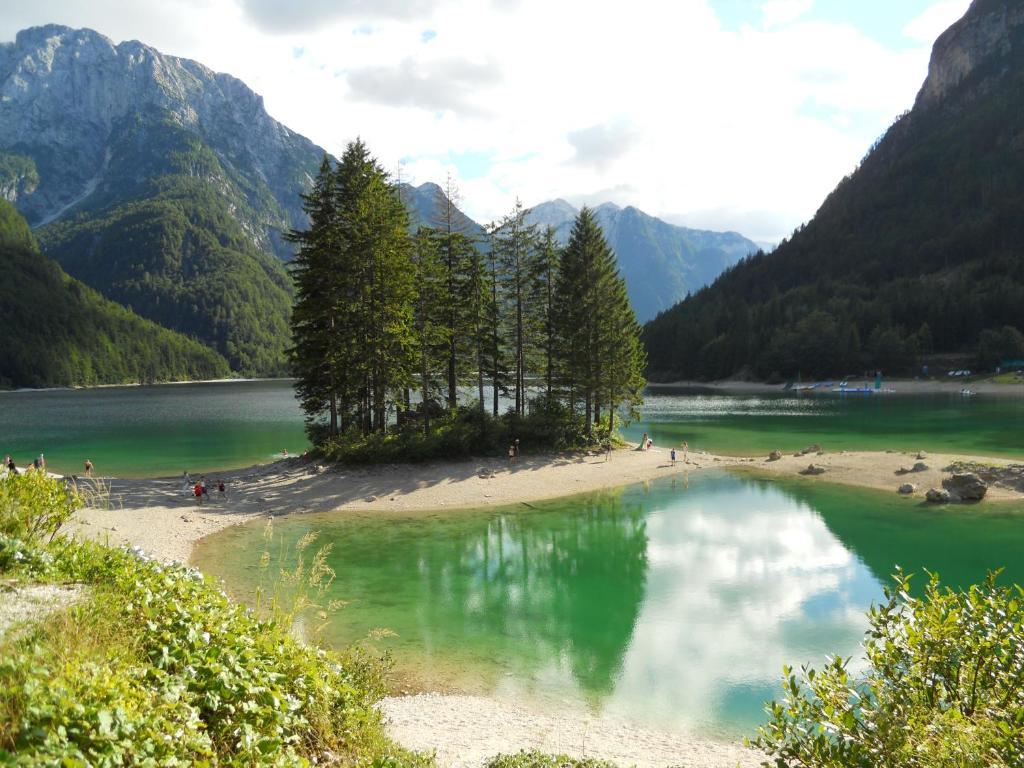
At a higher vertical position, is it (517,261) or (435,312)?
(517,261)

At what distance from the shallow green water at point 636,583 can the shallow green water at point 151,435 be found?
2315 centimetres

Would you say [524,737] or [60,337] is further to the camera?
[60,337]

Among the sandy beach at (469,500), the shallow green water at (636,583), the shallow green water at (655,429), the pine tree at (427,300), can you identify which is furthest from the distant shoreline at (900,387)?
the pine tree at (427,300)

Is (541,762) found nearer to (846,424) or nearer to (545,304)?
(545,304)

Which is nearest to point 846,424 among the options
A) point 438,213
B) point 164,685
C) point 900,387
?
point 438,213

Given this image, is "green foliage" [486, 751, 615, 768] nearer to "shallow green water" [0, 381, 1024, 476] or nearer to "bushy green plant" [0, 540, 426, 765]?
"bushy green plant" [0, 540, 426, 765]

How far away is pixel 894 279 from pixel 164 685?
7383 inches

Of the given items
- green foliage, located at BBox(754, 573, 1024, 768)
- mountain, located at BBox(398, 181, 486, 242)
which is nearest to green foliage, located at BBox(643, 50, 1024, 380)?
mountain, located at BBox(398, 181, 486, 242)

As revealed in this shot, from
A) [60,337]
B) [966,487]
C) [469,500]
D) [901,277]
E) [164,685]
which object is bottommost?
[469,500]

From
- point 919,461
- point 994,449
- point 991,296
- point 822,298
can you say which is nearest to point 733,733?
point 919,461

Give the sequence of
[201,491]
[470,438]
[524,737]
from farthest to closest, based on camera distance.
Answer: [470,438] < [201,491] < [524,737]

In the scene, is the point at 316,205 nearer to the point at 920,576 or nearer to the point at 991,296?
the point at 920,576

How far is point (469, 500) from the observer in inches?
1250

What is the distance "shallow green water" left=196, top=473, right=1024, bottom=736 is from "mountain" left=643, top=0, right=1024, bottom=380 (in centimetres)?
11046
